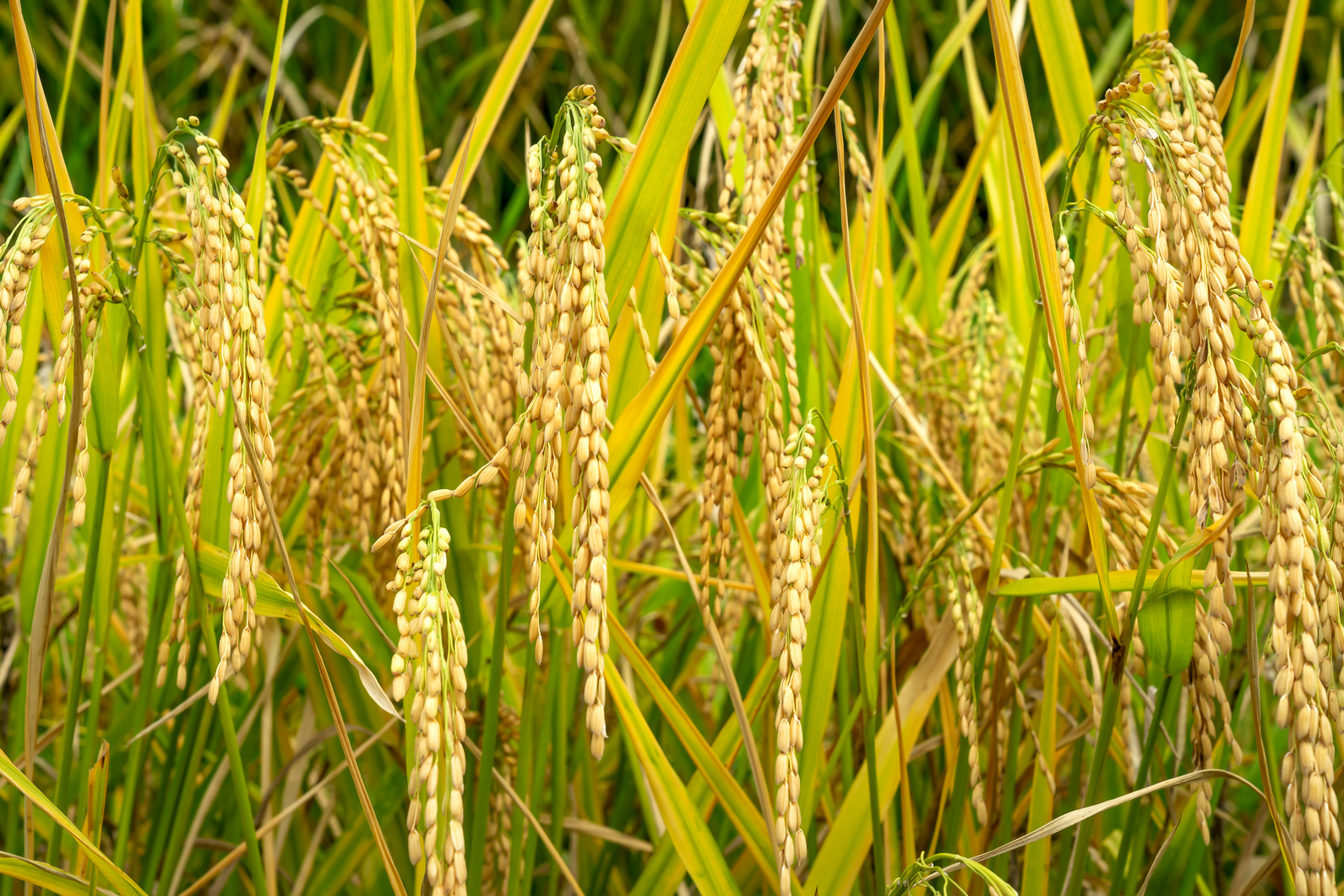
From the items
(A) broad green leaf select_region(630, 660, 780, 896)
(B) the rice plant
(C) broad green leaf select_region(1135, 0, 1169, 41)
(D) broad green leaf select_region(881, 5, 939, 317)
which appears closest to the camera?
(B) the rice plant

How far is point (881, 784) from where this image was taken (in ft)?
2.45

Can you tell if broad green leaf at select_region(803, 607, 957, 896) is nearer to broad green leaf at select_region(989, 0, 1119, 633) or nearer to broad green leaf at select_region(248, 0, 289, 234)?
broad green leaf at select_region(989, 0, 1119, 633)

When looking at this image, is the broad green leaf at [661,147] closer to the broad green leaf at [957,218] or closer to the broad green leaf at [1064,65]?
the broad green leaf at [1064,65]

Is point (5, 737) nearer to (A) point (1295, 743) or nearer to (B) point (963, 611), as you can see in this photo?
(B) point (963, 611)

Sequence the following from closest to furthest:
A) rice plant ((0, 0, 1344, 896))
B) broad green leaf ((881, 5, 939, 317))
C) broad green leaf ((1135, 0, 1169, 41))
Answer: rice plant ((0, 0, 1344, 896))
broad green leaf ((1135, 0, 1169, 41))
broad green leaf ((881, 5, 939, 317))

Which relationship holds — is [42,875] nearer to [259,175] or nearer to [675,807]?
[675,807]

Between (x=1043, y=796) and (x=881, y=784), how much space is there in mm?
140

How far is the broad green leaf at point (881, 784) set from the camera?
72 cm

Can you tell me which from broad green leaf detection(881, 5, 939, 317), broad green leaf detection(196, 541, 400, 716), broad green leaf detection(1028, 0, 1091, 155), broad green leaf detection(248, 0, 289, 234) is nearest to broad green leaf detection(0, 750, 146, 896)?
broad green leaf detection(196, 541, 400, 716)

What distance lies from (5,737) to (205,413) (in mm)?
817

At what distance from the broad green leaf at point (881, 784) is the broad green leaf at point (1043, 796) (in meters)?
0.08

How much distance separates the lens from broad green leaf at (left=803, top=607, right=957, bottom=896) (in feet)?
2.37

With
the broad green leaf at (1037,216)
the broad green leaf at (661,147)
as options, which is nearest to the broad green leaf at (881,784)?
the broad green leaf at (1037,216)

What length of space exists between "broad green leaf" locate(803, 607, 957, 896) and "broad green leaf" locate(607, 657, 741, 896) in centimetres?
7
